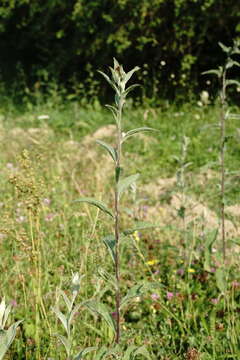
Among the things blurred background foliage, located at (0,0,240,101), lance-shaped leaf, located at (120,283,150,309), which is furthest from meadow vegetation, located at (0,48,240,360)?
blurred background foliage, located at (0,0,240,101)

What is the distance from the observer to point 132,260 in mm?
3059

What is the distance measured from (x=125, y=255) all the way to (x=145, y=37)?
5.09 meters

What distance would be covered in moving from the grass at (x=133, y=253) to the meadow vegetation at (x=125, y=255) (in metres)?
0.01

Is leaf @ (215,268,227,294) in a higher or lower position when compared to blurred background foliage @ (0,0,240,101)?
lower

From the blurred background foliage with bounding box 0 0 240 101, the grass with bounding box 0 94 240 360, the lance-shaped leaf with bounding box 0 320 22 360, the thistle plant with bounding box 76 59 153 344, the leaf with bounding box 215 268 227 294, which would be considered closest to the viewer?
the lance-shaped leaf with bounding box 0 320 22 360

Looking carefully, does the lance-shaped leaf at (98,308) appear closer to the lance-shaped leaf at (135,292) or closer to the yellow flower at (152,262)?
the lance-shaped leaf at (135,292)

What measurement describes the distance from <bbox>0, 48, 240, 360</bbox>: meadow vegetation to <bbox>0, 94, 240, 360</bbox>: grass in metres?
0.01

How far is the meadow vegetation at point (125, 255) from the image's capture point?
2061 millimetres

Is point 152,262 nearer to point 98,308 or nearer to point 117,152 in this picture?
point 98,308

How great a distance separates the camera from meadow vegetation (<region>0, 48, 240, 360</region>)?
6.76 ft

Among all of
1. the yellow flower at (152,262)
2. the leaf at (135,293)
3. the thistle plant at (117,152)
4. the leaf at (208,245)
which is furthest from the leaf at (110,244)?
the yellow flower at (152,262)

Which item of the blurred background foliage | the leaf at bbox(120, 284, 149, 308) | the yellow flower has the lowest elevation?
the yellow flower

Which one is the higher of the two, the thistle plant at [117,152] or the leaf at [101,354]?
the thistle plant at [117,152]

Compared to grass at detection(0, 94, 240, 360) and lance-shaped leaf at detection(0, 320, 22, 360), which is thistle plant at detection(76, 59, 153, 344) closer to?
grass at detection(0, 94, 240, 360)
